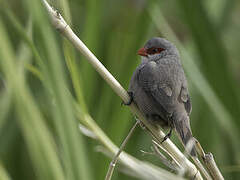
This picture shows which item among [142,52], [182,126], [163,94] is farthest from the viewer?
[142,52]

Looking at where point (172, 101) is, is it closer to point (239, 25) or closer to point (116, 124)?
point (116, 124)

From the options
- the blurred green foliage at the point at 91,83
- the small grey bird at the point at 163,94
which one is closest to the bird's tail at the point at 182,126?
the small grey bird at the point at 163,94

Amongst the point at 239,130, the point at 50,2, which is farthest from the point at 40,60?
the point at 239,130

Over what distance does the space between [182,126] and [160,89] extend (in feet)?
0.84

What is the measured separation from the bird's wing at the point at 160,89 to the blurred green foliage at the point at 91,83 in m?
0.36

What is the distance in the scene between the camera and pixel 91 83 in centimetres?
305

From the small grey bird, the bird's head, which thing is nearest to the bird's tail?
the small grey bird

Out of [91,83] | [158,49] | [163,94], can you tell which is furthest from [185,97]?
[91,83]

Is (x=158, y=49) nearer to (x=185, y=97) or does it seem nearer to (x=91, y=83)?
(x=185, y=97)

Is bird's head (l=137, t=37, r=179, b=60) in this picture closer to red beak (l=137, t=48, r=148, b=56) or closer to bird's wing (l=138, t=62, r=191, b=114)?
red beak (l=137, t=48, r=148, b=56)

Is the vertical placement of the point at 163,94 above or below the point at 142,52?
below

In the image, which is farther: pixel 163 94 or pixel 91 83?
pixel 91 83

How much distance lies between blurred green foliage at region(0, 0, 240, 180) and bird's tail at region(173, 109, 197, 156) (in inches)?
11.0

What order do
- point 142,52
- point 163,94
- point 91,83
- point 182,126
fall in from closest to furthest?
point 182,126 → point 163,94 → point 142,52 → point 91,83
